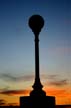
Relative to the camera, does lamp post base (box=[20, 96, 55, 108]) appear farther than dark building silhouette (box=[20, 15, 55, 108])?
No

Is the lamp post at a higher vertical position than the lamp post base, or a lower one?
higher

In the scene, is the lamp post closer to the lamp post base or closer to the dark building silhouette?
the dark building silhouette

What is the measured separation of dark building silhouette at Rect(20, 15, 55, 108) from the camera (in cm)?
2512

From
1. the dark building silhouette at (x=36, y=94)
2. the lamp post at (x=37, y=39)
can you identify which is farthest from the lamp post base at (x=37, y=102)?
the lamp post at (x=37, y=39)

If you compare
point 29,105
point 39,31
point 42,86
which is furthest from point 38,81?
point 39,31

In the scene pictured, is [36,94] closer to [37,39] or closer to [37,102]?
[37,102]

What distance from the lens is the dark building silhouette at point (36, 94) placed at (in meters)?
25.1

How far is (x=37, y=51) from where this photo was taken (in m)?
26.6

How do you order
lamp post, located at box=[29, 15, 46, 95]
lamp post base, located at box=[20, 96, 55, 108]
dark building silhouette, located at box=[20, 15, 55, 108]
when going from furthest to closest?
1. lamp post, located at box=[29, 15, 46, 95]
2. dark building silhouette, located at box=[20, 15, 55, 108]
3. lamp post base, located at box=[20, 96, 55, 108]

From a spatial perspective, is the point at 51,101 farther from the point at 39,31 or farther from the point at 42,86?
the point at 39,31

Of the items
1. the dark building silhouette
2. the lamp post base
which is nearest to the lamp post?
the dark building silhouette

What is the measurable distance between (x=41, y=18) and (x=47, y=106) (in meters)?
8.15

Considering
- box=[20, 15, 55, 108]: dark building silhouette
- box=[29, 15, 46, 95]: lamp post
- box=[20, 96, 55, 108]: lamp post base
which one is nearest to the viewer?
box=[20, 96, 55, 108]: lamp post base

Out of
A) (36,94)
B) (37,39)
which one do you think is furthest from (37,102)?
(37,39)
